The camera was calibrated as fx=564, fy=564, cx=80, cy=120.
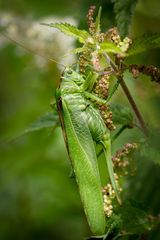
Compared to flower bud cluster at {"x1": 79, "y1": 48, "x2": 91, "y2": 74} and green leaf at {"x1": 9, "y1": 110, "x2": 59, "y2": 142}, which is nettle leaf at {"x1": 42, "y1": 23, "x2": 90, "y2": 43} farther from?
green leaf at {"x1": 9, "y1": 110, "x2": 59, "y2": 142}

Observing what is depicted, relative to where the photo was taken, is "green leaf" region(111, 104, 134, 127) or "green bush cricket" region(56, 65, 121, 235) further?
"green leaf" region(111, 104, 134, 127)

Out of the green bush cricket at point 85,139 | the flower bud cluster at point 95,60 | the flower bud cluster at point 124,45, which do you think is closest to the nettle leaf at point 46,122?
the green bush cricket at point 85,139

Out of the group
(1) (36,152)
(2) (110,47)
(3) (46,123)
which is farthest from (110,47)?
(1) (36,152)

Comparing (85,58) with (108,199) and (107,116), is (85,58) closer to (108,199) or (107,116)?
(107,116)

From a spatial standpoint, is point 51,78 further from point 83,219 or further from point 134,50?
point 134,50

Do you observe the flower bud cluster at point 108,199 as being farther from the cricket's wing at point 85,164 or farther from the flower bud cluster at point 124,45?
the flower bud cluster at point 124,45

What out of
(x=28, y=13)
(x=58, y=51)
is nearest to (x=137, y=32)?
(x=58, y=51)

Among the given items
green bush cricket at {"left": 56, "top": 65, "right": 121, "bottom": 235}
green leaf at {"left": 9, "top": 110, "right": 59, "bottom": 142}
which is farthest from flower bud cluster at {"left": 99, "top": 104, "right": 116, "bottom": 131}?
green leaf at {"left": 9, "top": 110, "right": 59, "bottom": 142}
